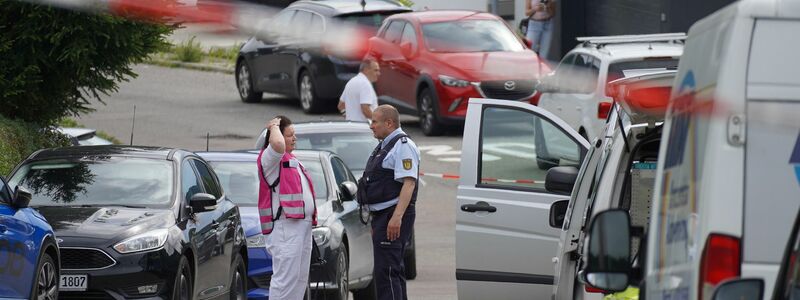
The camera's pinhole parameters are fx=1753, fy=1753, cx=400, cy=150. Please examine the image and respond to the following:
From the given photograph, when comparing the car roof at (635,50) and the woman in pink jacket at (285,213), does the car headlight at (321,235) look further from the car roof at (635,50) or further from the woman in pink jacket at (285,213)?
the car roof at (635,50)

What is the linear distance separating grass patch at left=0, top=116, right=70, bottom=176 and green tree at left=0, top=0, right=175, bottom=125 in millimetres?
235

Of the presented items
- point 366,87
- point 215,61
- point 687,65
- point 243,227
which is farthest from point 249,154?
point 215,61

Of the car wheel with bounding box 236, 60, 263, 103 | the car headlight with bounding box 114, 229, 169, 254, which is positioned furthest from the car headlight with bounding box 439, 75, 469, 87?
the car headlight with bounding box 114, 229, 169, 254

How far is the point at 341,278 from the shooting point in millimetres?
14250

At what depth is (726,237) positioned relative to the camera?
203 inches

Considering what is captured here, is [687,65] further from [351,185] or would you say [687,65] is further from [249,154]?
[249,154]

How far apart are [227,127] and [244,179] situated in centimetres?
1191

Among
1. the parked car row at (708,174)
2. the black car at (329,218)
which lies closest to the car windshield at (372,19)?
the black car at (329,218)

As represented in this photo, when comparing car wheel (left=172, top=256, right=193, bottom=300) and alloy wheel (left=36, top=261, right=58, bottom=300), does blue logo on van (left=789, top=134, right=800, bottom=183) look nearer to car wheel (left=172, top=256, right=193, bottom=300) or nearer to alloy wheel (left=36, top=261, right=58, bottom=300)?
alloy wheel (left=36, top=261, right=58, bottom=300)

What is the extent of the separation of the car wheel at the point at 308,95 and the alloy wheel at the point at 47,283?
51.8 feet

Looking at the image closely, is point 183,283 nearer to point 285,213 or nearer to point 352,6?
point 285,213

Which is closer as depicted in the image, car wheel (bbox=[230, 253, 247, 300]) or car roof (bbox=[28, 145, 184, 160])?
car roof (bbox=[28, 145, 184, 160])

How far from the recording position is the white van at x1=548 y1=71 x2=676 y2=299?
7.85m

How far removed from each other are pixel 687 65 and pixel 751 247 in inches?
38.4
